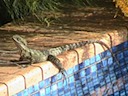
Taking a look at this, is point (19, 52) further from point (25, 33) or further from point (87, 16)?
point (87, 16)

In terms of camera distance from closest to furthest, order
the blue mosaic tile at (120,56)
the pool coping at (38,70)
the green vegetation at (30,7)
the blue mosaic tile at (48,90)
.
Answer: the pool coping at (38,70) < the blue mosaic tile at (48,90) < the blue mosaic tile at (120,56) < the green vegetation at (30,7)

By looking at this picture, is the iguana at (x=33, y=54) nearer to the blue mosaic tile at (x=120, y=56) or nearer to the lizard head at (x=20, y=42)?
the lizard head at (x=20, y=42)

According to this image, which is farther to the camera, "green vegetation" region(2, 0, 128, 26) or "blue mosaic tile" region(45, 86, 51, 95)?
"green vegetation" region(2, 0, 128, 26)

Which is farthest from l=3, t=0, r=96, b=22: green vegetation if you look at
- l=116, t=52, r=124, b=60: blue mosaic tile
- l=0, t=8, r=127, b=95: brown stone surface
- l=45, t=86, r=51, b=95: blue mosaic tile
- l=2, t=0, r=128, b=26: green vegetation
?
l=45, t=86, r=51, b=95: blue mosaic tile

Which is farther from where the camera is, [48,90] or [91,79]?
[91,79]

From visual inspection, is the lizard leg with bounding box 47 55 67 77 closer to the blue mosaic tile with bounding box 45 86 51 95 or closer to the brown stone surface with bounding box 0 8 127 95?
the brown stone surface with bounding box 0 8 127 95

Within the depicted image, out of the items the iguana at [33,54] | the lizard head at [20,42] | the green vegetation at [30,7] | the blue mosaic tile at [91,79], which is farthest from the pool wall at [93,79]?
the green vegetation at [30,7]

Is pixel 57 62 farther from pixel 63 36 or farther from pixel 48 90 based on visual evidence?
pixel 63 36

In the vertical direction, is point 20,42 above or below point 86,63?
above

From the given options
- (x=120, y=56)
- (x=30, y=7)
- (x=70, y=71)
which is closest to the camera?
(x=70, y=71)

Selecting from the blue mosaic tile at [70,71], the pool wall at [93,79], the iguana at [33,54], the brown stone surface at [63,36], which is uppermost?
the iguana at [33,54]

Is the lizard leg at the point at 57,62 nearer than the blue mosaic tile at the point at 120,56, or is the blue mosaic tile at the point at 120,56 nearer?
the lizard leg at the point at 57,62

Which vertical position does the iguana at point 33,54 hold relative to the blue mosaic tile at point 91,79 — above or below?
above

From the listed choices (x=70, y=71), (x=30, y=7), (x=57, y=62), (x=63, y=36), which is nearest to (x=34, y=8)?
(x=30, y=7)
